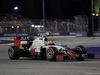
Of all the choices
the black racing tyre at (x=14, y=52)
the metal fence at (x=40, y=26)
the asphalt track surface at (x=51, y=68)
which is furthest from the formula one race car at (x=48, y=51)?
the metal fence at (x=40, y=26)

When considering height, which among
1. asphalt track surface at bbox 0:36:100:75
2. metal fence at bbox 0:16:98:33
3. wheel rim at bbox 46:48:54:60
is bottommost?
asphalt track surface at bbox 0:36:100:75

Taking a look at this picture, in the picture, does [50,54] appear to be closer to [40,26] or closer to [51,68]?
[51,68]

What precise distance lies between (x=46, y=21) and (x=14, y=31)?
732 centimetres

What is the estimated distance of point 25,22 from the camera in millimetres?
55625

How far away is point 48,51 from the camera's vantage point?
12062 mm

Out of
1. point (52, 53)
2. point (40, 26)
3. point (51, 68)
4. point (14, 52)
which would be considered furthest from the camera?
point (40, 26)

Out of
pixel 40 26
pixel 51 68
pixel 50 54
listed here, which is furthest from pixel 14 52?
pixel 40 26

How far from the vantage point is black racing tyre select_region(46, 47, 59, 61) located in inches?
460

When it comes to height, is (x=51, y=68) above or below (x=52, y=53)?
below

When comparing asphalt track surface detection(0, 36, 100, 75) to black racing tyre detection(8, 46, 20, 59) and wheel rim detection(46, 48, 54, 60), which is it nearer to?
wheel rim detection(46, 48, 54, 60)

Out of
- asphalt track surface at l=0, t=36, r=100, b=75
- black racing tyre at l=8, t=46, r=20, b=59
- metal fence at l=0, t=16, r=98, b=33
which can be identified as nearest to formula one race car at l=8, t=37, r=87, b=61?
black racing tyre at l=8, t=46, r=20, b=59

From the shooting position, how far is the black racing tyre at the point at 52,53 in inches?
460

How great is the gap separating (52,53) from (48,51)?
1.24 ft

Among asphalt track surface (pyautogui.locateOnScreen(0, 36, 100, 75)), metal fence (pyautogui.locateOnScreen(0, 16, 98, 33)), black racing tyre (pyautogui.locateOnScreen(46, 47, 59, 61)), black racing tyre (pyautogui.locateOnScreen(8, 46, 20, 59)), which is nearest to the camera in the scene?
asphalt track surface (pyautogui.locateOnScreen(0, 36, 100, 75))
